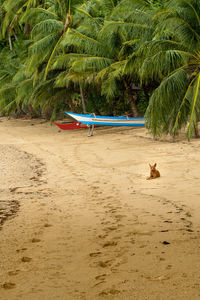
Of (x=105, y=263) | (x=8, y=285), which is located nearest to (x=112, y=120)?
(x=105, y=263)

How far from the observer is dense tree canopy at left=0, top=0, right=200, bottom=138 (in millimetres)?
9484

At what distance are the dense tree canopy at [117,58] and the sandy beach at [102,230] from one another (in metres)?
1.54

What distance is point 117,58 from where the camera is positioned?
15.5m

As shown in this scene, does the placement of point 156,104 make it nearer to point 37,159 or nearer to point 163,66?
point 163,66

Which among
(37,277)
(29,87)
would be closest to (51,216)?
(37,277)

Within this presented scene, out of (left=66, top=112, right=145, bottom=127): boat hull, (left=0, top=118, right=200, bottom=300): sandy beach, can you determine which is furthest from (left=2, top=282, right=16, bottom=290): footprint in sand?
(left=66, top=112, right=145, bottom=127): boat hull

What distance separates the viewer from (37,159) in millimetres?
11117

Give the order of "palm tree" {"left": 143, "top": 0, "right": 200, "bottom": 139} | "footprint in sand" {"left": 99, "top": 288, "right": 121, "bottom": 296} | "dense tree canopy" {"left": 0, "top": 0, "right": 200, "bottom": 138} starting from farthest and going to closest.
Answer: "dense tree canopy" {"left": 0, "top": 0, "right": 200, "bottom": 138} → "palm tree" {"left": 143, "top": 0, "right": 200, "bottom": 139} → "footprint in sand" {"left": 99, "top": 288, "right": 121, "bottom": 296}

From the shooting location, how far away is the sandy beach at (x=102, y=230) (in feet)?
9.38

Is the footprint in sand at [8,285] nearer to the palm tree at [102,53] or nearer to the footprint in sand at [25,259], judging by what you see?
the footprint in sand at [25,259]

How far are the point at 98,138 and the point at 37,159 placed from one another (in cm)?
429

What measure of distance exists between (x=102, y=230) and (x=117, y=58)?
1212 centimetres

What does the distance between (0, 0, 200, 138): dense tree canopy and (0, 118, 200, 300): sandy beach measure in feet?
5.04

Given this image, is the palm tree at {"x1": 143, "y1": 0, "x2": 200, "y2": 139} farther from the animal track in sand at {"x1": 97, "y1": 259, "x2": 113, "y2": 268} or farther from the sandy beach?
the animal track in sand at {"x1": 97, "y1": 259, "x2": 113, "y2": 268}
